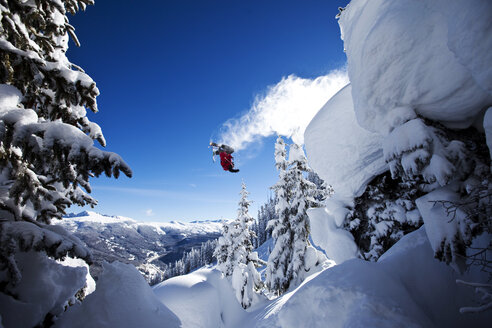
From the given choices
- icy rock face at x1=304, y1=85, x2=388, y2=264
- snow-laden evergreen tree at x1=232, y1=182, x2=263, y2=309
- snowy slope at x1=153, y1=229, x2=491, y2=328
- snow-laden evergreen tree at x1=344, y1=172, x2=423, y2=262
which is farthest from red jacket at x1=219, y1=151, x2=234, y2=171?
snowy slope at x1=153, y1=229, x2=491, y2=328

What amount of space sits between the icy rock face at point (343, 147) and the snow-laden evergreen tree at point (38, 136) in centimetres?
902

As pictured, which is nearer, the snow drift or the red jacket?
the snow drift

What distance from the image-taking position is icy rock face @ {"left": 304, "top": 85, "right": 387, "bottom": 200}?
926cm

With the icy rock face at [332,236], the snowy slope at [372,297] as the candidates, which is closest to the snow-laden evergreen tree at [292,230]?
the icy rock face at [332,236]

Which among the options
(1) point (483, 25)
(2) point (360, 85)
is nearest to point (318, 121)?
(2) point (360, 85)

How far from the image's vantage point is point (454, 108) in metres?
6.07

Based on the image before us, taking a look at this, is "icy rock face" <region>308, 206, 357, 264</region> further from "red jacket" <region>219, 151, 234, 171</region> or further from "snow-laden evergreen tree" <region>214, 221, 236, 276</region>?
"snow-laden evergreen tree" <region>214, 221, 236, 276</region>

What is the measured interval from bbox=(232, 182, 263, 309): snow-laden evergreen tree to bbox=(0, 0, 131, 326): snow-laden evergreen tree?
12.4 metres

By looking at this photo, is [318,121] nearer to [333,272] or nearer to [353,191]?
[353,191]

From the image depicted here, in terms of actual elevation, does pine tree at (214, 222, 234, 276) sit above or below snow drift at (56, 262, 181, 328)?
below

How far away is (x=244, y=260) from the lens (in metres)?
17.8

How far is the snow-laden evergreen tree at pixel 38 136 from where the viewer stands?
2.31 metres

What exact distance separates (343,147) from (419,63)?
14.3 ft

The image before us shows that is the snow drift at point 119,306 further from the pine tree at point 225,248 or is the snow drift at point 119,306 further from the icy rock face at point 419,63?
the pine tree at point 225,248
